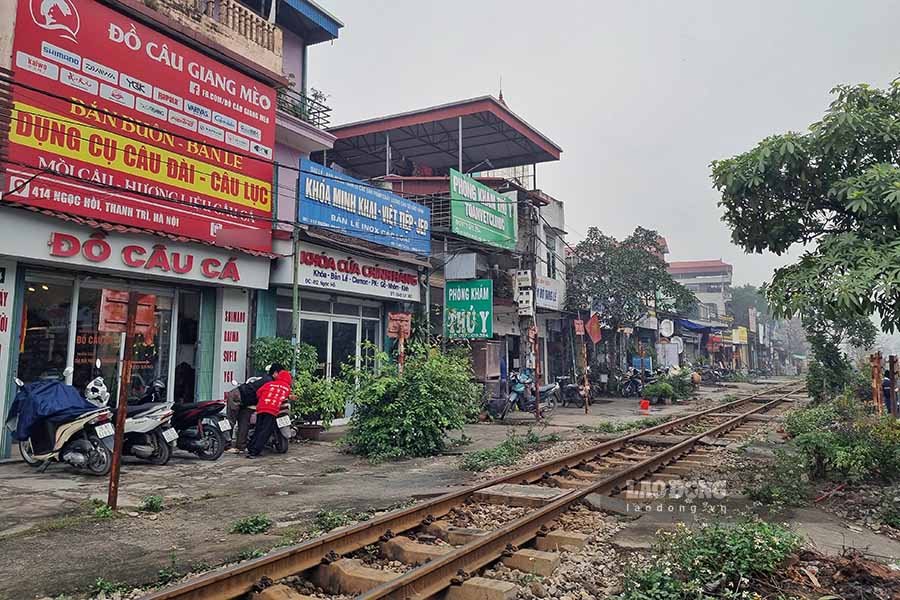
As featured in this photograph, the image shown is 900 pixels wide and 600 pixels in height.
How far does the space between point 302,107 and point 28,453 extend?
31.9 feet

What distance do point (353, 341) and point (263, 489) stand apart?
304 inches

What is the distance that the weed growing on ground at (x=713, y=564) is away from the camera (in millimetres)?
3773

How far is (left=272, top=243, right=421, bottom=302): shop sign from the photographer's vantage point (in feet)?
41.5

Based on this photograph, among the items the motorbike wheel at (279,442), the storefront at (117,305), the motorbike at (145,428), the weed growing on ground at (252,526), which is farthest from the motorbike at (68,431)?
the weed growing on ground at (252,526)

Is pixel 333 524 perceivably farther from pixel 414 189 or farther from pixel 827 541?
pixel 414 189

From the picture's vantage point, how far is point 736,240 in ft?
25.7

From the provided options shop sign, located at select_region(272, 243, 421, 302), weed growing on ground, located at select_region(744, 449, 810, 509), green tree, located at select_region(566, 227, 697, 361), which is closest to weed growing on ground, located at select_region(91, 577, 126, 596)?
weed growing on ground, located at select_region(744, 449, 810, 509)

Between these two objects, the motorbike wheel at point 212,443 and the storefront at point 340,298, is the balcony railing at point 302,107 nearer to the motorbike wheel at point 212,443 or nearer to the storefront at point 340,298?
the storefront at point 340,298

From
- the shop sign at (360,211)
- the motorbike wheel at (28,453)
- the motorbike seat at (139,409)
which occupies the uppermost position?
the shop sign at (360,211)

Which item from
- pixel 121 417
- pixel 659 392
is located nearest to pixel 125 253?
pixel 121 417

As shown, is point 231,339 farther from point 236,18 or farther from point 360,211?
point 236,18

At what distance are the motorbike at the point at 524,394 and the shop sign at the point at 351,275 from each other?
3.56 metres

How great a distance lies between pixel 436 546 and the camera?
484cm

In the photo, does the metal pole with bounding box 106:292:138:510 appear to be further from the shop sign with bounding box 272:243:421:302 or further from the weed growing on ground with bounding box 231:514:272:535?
the shop sign with bounding box 272:243:421:302
